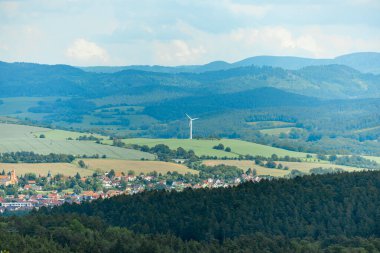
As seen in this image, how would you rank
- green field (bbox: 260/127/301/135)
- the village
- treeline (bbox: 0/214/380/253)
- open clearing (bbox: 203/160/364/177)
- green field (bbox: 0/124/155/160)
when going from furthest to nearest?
green field (bbox: 260/127/301/135) → green field (bbox: 0/124/155/160) → open clearing (bbox: 203/160/364/177) → the village → treeline (bbox: 0/214/380/253)

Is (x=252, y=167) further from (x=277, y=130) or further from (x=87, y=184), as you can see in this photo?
(x=277, y=130)

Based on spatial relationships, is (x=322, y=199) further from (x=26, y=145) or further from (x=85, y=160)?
(x=26, y=145)

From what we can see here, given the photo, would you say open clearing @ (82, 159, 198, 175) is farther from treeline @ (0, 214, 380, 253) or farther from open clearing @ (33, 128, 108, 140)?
treeline @ (0, 214, 380, 253)

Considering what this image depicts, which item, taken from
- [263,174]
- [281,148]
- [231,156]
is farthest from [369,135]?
[263,174]

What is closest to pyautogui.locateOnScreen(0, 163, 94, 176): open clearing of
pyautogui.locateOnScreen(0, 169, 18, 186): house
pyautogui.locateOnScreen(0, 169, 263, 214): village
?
pyautogui.locateOnScreen(0, 169, 18, 186): house

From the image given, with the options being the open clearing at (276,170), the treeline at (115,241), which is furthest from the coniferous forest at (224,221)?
the open clearing at (276,170)

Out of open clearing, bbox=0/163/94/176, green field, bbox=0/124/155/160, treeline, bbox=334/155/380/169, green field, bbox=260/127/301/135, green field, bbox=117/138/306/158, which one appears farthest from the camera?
green field, bbox=260/127/301/135

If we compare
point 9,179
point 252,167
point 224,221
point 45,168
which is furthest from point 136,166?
point 224,221
